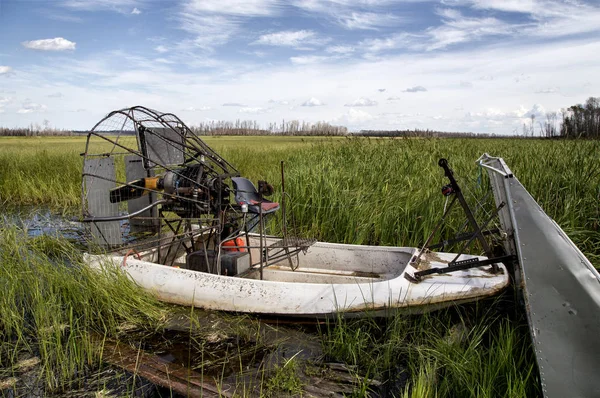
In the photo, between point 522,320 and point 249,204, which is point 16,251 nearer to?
point 249,204

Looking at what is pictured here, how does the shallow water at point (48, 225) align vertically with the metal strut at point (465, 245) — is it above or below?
below

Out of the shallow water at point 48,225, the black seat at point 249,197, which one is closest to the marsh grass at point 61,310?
the black seat at point 249,197

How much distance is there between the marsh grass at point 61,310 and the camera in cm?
347

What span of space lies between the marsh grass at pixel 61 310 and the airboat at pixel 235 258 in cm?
26

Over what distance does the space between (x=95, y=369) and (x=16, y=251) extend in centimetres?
169

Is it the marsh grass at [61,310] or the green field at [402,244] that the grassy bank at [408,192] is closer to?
the green field at [402,244]

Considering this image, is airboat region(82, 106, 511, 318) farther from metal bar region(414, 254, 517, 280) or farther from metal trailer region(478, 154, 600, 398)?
Result: metal trailer region(478, 154, 600, 398)

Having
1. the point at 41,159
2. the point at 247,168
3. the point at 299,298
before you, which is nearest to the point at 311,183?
the point at 299,298

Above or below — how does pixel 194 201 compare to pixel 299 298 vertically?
above

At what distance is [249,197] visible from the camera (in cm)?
451

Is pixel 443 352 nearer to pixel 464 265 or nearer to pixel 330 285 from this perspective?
pixel 464 265

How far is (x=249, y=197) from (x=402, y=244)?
2.11 metres

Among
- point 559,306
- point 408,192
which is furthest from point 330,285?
point 408,192

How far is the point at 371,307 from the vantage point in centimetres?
372
